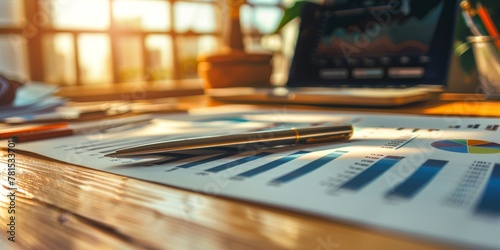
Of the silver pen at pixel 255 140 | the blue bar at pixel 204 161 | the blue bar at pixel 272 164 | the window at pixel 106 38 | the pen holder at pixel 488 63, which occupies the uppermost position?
the window at pixel 106 38

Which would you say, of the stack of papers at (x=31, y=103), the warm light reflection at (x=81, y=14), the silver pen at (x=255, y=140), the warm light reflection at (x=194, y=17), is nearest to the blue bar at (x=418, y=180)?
the silver pen at (x=255, y=140)

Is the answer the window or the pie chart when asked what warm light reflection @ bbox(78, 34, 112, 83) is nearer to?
the window

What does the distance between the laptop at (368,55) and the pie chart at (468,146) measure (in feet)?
0.88

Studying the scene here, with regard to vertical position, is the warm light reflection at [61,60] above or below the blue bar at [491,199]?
above

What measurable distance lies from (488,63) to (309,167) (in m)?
0.51

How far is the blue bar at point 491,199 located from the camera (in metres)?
0.19

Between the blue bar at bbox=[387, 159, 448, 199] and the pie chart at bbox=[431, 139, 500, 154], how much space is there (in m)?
0.05

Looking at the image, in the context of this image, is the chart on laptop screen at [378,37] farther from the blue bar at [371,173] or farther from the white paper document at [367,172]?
the blue bar at [371,173]

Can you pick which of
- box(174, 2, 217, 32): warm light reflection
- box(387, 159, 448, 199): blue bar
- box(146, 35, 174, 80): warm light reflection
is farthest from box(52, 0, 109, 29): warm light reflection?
box(387, 159, 448, 199): blue bar

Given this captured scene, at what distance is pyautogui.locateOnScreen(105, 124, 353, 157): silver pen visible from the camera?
32 centimetres

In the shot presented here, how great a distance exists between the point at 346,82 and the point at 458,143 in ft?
1.57

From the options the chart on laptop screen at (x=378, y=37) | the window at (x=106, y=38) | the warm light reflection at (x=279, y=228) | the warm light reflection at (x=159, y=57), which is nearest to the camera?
the warm light reflection at (x=279, y=228)

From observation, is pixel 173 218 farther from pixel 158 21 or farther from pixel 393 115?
pixel 158 21

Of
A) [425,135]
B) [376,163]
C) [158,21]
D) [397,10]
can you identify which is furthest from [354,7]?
[158,21]
